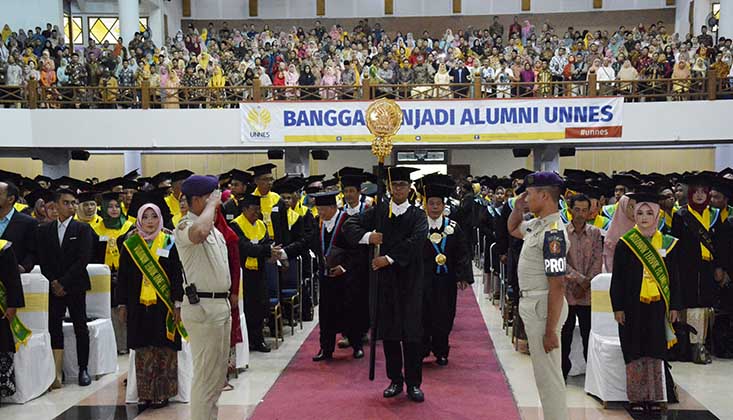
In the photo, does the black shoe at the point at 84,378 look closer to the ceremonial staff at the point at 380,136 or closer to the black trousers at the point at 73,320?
the black trousers at the point at 73,320

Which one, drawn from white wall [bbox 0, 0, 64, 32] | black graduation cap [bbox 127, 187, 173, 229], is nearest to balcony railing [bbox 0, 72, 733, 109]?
white wall [bbox 0, 0, 64, 32]

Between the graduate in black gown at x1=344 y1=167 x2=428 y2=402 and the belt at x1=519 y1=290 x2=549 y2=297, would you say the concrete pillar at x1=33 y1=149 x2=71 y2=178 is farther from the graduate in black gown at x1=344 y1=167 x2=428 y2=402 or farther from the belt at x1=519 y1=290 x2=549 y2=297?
the belt at x1=519 y1=290 x2=549 y2=297

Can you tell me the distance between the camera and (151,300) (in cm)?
575

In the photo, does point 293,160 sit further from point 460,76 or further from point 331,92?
point 460,76

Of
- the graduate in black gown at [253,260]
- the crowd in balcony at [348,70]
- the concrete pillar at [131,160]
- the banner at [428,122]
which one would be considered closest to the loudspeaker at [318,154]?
the crowd in balcony at [348,70]

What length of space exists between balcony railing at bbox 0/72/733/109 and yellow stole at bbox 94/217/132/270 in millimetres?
9290

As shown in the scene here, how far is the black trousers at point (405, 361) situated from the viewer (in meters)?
5.66

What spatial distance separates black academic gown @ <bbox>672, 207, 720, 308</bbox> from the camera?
276 inches

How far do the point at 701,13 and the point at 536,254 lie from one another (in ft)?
78.5

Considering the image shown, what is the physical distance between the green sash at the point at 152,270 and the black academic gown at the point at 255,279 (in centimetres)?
160

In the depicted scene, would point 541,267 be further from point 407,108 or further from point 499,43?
point 499,43

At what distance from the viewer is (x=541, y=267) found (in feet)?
14.2

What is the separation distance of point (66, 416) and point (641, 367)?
15.6ft

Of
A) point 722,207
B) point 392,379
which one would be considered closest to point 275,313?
point 392,379
